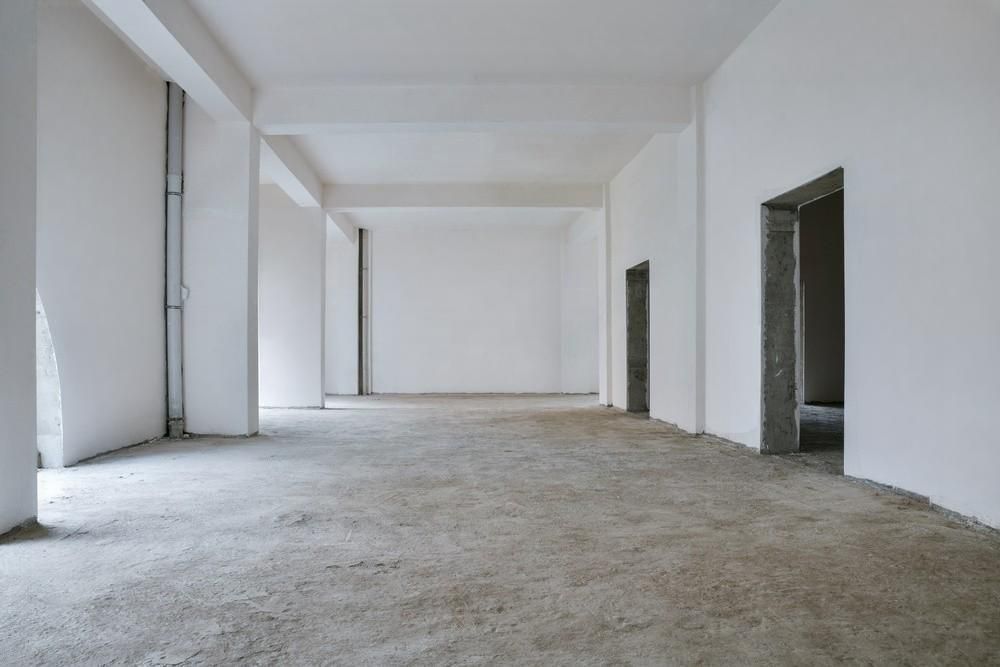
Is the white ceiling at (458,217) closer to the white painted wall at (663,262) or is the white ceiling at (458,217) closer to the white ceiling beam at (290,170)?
the white ceiling beam at (290,170)

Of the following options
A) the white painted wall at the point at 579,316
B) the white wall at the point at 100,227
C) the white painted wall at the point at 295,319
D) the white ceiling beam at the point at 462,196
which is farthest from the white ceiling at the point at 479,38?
the white painted wall at the point at 579,316

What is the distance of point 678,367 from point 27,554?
6.72 m

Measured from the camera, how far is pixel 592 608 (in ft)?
8.18

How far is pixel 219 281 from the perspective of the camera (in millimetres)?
7578

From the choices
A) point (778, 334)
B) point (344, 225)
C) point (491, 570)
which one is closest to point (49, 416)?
point (491, 570)

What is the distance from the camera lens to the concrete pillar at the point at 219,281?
7562mm

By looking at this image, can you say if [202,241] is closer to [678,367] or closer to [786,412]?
[678,367]

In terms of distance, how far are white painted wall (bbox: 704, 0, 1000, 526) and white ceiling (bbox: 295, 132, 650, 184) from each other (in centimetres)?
367

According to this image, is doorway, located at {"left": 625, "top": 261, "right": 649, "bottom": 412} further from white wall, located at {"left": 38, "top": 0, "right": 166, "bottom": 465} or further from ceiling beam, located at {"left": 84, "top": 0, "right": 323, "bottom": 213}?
white wall, located at {"left": 38, "top": 0, "right": 166, "bottom": 465}

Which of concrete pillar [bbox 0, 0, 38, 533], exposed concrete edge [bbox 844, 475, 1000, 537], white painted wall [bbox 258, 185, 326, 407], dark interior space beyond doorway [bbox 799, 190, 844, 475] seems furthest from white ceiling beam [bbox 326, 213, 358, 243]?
exposed concrete edge [bbox 844, 475, 1000, 537]

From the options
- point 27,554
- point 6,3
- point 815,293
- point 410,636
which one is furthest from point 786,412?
point 815,293

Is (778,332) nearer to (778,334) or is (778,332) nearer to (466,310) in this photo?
(778,334)

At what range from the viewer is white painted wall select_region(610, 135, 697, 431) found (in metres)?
7.84

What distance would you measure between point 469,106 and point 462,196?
4.51 meters
